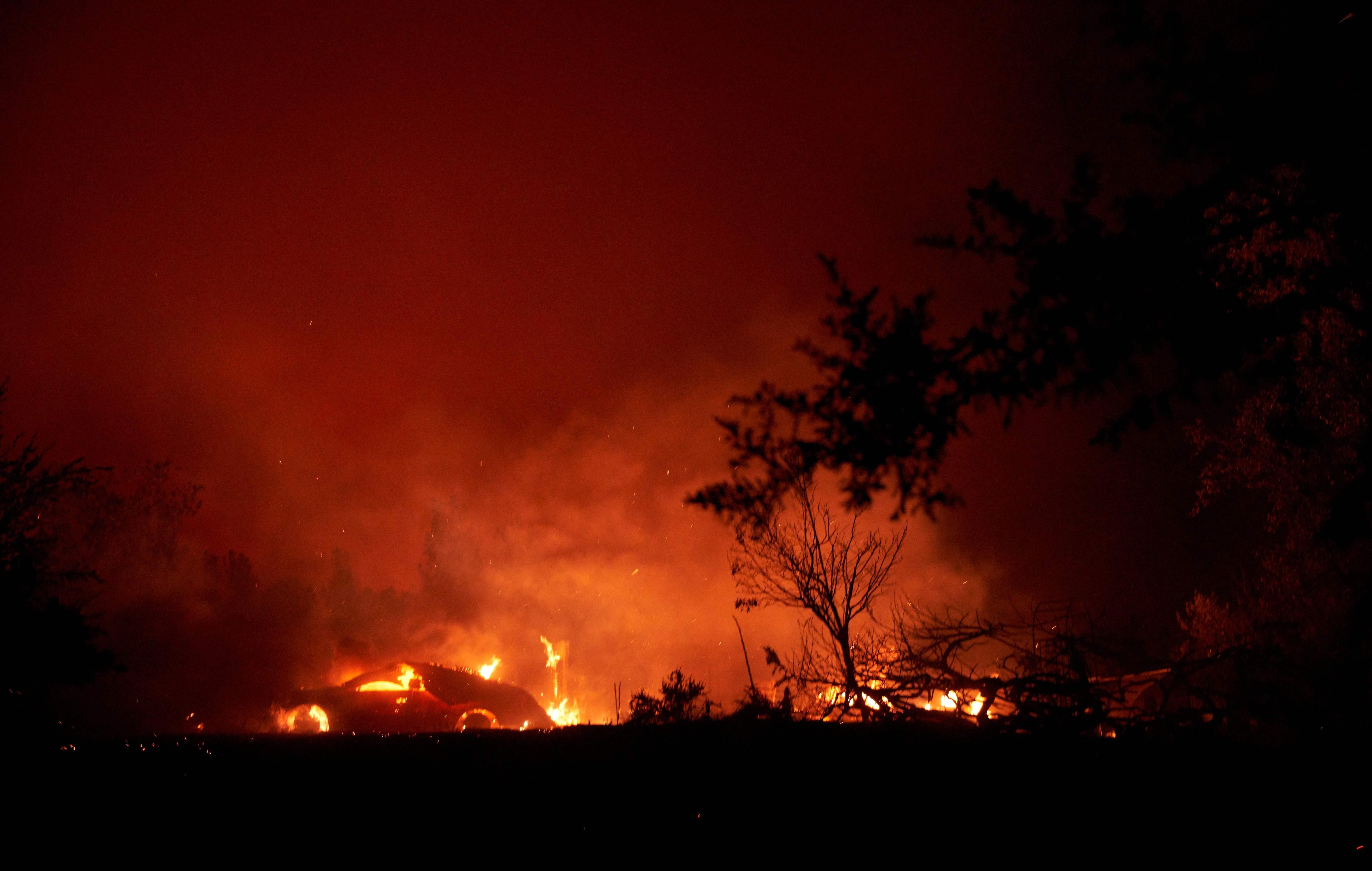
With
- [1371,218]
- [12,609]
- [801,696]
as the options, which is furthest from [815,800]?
[12,609]

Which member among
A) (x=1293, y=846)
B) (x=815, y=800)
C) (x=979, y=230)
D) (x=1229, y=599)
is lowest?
(x=1293, y=846)

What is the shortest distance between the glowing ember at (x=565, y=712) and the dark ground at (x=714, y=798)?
1374 inches

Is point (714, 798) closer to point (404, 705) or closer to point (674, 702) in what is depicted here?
point (674, 702)

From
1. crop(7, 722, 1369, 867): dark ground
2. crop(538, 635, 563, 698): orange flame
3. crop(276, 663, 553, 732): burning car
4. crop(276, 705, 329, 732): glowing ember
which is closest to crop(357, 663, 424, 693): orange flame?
crop(276, 663, 553, 732): burning car

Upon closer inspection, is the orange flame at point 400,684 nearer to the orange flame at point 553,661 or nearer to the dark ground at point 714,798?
the orange flame at point 553,661

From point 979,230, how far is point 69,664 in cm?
1088

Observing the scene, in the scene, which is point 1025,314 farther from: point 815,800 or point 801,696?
point 801,696

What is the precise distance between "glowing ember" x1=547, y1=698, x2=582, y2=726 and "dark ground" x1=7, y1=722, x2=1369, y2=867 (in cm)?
3491

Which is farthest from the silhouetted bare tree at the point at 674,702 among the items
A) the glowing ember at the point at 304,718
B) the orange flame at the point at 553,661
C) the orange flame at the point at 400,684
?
the orange flame at the point at 553,661

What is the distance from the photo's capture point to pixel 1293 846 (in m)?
3.22

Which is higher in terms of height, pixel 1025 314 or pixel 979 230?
pixel 979 230

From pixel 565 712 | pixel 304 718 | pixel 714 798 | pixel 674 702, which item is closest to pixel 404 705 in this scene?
pixel 304 718

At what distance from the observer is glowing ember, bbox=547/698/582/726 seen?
137 ft

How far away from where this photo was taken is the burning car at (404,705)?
98.4 feet
